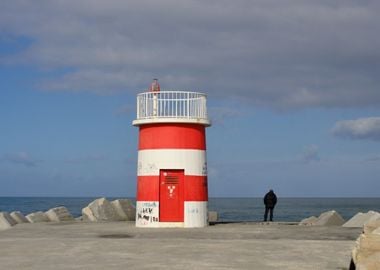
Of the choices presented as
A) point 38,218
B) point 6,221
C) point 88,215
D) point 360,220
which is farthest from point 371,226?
point 38,218

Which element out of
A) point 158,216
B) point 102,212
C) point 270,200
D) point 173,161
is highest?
point 173,161

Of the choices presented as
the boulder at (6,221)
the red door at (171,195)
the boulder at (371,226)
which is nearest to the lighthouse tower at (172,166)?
the red door at (171,195)

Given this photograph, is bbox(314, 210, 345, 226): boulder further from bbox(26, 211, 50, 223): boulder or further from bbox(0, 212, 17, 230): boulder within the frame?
bbox(0, 212, 17, 230): boulder

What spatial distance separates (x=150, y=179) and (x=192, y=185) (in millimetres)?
1306

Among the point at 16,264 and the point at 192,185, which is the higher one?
the point at 192,185

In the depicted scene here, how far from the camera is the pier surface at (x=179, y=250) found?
11.1m

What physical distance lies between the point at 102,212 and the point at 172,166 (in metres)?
6.60

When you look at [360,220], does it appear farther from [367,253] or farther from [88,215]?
[367,253]

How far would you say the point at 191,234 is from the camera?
17547 millimetres

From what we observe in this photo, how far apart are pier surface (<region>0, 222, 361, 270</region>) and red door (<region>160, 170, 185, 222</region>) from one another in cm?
255

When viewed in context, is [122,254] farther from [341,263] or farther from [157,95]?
[157,95]

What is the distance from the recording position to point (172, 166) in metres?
20.7

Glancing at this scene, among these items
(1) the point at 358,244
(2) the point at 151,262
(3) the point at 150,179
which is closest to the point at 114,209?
(3) the point at 150,179

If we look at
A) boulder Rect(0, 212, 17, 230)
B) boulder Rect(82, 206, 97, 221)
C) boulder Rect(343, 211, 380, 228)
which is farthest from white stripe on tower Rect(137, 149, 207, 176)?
boulder Rect(82, 206, 97, 221)
